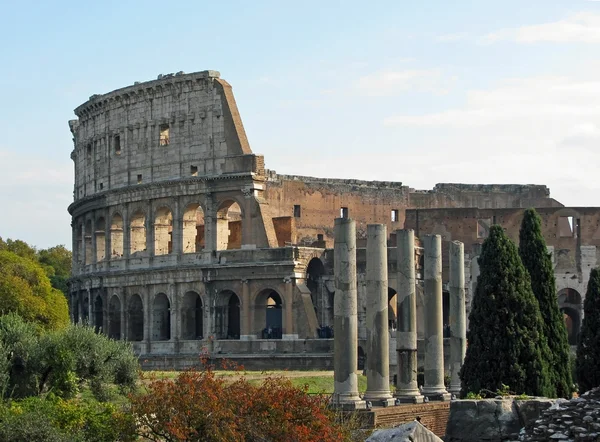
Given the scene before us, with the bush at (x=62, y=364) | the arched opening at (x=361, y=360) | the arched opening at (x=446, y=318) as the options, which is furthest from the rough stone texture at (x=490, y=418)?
the arched opening at (x=446, y=318)

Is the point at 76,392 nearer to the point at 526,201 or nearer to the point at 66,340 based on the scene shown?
the point at 66,340

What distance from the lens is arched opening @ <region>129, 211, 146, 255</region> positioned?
6106 cm

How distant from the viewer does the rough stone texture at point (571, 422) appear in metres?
19.4

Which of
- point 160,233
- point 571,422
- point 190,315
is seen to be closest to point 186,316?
point 190,315

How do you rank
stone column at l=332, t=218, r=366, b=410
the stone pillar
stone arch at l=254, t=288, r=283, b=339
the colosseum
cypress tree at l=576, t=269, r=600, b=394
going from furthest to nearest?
stone arch at l=254, t=288, r=283, b=339 < the colosseum < the stone pillar < cypress tree at l=576, t=269, r=600, b=394 < stone column at l=332, t=218, r=366, b=410

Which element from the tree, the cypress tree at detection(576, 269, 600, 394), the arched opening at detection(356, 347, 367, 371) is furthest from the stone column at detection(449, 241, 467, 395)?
the arched opening at detection(356, 347, 367, 371)

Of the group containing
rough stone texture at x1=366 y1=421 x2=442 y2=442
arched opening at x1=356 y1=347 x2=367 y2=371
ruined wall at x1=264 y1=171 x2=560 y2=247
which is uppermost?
ruined wall at x1=264 y1=171 x2=560 y2=247

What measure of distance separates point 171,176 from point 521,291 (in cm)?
2957

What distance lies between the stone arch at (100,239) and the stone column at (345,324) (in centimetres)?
3233

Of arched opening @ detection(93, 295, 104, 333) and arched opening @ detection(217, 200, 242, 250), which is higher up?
arched opening @ detection(217, 200, 242, 250)

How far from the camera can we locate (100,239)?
63.5 meters

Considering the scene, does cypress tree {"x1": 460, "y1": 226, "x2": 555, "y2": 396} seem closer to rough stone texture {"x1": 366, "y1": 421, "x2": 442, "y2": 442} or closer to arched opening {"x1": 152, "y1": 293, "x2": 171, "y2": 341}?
rough stone texture {"x1": 366, "y1": 421, "x2": 442, "y2": 442}

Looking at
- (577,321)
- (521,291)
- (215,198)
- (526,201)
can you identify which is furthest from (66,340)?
(526,201)

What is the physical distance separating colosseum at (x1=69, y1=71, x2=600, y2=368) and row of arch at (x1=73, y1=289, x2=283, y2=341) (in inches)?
2.3
